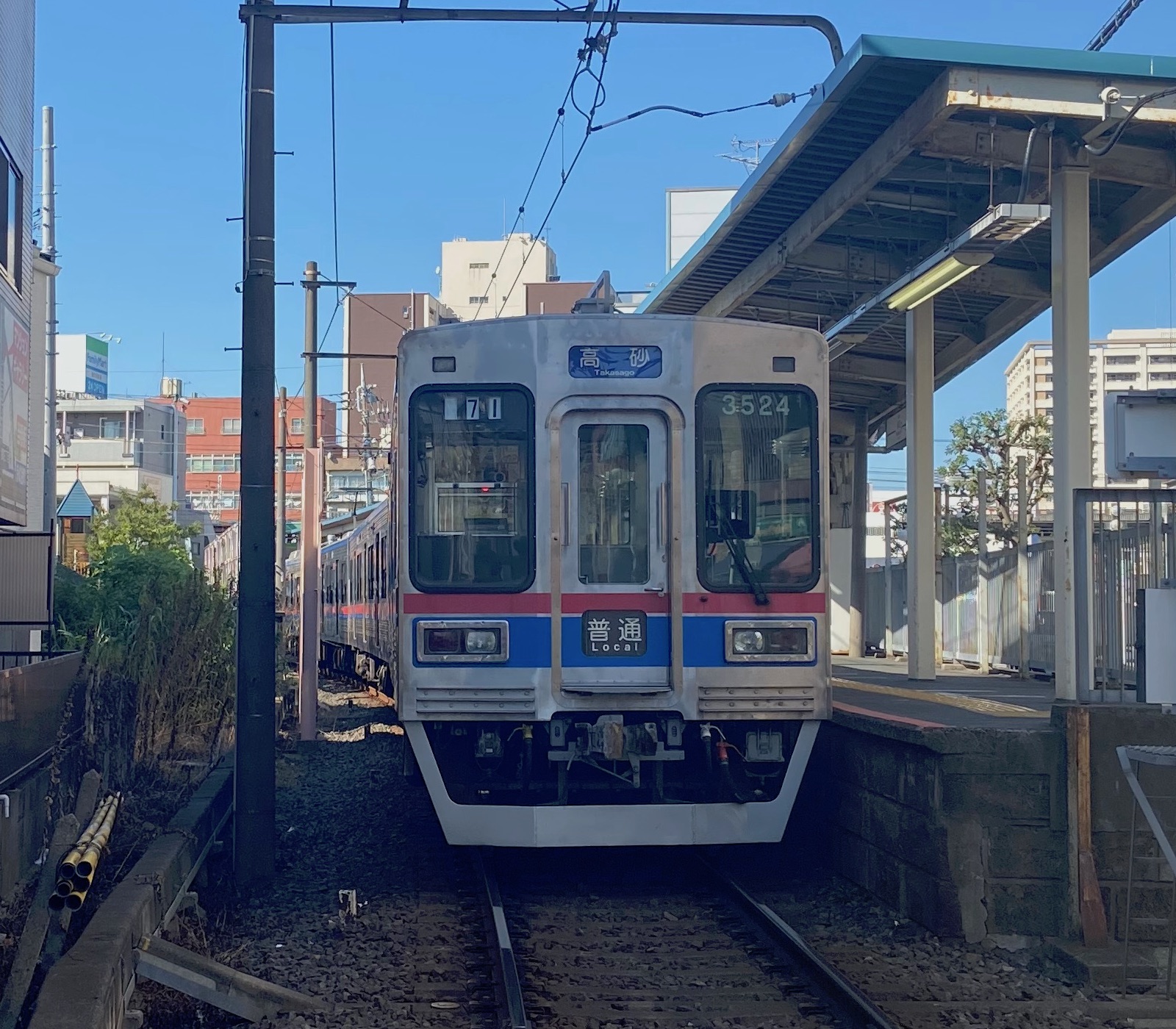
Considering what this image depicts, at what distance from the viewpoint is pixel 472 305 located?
82.9 meters

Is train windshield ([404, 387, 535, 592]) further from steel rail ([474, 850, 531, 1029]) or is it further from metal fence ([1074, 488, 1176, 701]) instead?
metal fence ([1074, 488, 1176, 701])

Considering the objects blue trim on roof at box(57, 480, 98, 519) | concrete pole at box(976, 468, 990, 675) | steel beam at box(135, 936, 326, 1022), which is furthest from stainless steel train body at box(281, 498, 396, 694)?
concrete pole at box(976, 468, 990, 675)

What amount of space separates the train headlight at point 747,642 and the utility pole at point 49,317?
16.4 metres

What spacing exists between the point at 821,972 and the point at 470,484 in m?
3.27

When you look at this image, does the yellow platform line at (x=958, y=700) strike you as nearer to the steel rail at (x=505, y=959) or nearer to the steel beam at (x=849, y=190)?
the steel rail at (x=505, y=959)

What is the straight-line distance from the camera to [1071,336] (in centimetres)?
957

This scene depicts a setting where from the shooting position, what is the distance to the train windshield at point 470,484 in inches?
304

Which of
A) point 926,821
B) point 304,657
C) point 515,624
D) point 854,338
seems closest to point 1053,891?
point 926,821

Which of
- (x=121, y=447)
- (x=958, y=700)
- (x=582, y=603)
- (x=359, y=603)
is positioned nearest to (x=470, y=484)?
(x=582, y=603)

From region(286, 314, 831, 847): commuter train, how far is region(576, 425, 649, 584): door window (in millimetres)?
11

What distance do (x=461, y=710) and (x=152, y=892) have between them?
6.26 feet

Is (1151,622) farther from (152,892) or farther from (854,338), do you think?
(854,338)

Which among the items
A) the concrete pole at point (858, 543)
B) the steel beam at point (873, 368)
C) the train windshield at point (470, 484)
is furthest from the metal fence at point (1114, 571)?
the concrete pole at point (858, 543)

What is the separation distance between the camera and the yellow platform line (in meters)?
8.39
